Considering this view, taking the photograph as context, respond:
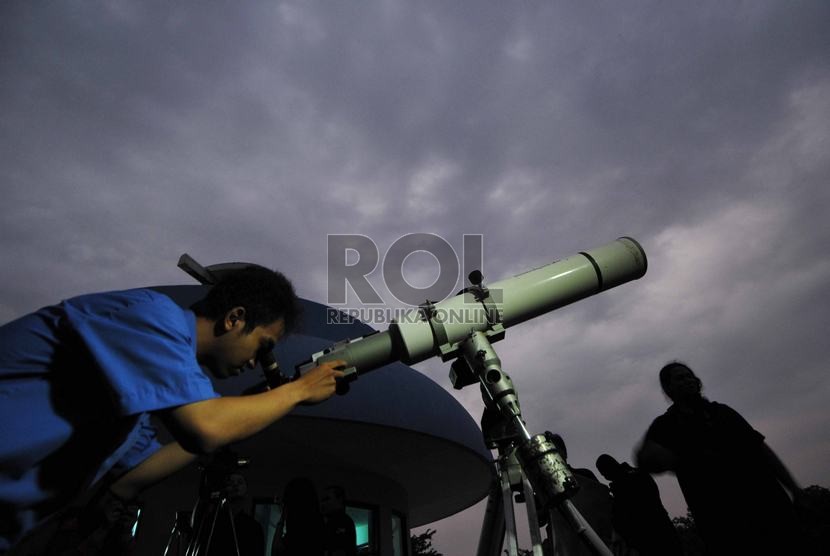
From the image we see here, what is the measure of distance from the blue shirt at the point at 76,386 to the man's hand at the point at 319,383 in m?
0.35

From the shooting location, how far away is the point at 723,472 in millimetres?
2744

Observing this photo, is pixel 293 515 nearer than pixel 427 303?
No

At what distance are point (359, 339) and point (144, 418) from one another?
118 centimetres

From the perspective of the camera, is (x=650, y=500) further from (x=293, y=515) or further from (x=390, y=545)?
(x=390, y=545)

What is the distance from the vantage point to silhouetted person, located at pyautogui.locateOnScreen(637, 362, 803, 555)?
8.37 feet

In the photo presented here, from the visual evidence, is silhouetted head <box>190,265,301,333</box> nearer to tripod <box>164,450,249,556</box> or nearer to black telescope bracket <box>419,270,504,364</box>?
black telescope bracket <box>419,270,504,364</box>

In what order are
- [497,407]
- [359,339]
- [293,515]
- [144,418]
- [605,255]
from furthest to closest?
[293,515], [605,255], [359,339], [497,407], [144,418]

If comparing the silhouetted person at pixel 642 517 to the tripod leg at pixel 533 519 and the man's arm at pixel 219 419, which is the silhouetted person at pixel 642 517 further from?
the man's arm at pixel 219 419

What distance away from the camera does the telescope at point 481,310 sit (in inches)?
99.5

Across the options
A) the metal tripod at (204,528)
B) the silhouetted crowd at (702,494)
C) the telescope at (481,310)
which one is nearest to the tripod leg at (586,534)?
the silhouetted crowd at (702,494)

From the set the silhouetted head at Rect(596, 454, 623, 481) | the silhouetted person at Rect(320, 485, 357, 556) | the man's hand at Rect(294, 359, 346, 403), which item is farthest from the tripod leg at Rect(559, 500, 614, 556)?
the silhouetted person at Rect(320, 485, 357, 556)

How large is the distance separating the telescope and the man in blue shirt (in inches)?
37.7

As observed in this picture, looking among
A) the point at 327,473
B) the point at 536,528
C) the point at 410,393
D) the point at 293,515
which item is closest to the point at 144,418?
the point at 536,528

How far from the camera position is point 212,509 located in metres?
Result: 3.32
